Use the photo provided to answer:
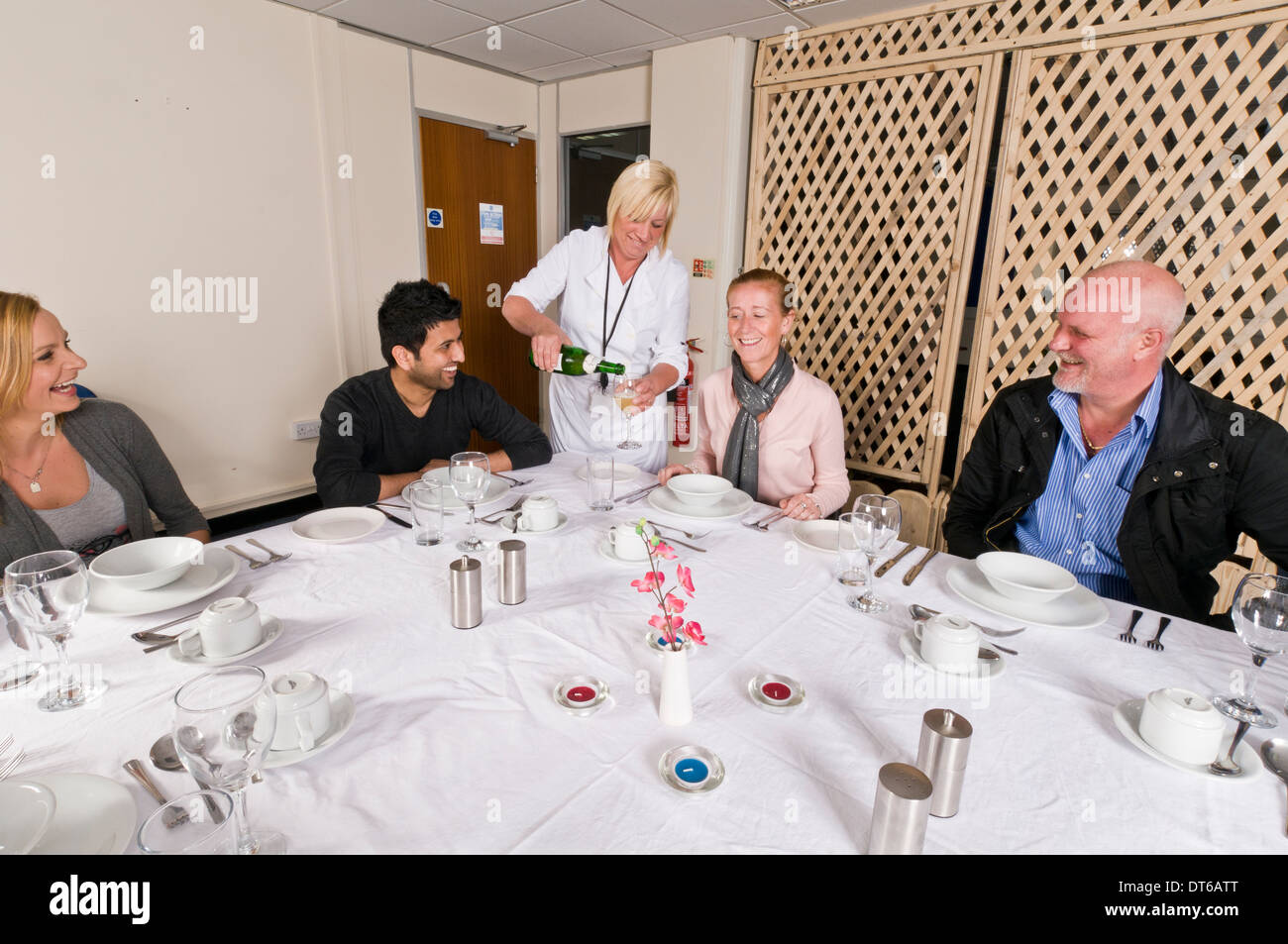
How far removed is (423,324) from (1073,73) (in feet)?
9.35

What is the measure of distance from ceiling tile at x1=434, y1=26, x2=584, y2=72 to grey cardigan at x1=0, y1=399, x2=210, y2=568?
2835 millimetres

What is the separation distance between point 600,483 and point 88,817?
3.82ft

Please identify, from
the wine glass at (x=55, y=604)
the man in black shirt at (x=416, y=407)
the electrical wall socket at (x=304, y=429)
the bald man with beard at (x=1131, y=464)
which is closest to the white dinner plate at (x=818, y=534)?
the bald man with beard at (x=1131, y=464)

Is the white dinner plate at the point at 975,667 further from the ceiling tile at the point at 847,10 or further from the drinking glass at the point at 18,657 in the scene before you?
the ceiling tile at the point at 847,10

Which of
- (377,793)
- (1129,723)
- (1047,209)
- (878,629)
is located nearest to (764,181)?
(1047,209)

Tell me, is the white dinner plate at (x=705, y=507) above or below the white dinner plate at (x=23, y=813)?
above

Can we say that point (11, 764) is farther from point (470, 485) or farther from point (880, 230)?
point (880, 230)

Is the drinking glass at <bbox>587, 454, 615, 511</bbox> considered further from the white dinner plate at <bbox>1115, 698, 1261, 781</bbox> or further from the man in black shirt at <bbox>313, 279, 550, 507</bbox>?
the white dinner plate at <bbox>1115, 698, 1261, 781</bbox>

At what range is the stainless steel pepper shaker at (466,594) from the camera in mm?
1117

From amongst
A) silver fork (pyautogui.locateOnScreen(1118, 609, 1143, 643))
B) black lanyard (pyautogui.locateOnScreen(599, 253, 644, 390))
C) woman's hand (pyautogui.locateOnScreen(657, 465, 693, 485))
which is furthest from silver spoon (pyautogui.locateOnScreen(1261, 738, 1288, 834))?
black lanyard (pyautogui.locateOnScreen(599, 253, 644, 390))

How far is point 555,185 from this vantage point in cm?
470

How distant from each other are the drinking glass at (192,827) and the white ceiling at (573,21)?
341 cm

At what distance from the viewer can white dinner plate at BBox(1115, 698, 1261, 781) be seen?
820 millimetres
